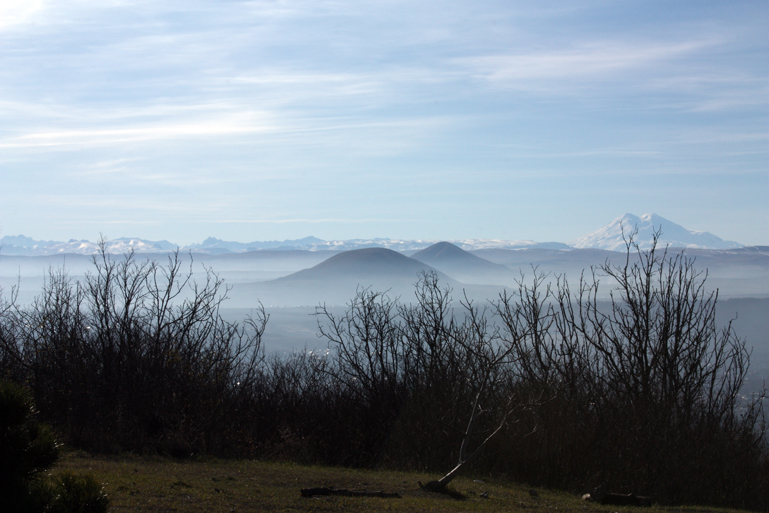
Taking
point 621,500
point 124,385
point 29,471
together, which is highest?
point 29,471

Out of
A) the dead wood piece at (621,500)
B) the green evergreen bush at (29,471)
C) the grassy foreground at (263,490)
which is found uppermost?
the green evergreen bush at (29,471)

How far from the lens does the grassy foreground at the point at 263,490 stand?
996 cm

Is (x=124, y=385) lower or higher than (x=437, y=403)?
higher

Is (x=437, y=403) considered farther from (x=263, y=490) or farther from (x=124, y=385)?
(x=124, y=385)

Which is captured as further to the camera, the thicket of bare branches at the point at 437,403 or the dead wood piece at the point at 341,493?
the thicket of bare branches at the point at 437,403

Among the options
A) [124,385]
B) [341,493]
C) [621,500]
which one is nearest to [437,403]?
[621,500]

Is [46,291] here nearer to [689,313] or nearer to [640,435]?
[640,435]

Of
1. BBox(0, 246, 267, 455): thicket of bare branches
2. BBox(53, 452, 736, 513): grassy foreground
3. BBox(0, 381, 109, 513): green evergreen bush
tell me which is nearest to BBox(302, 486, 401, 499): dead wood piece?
BBox(53, 452, 736, 513): grassy foreground

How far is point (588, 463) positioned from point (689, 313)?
524 inches

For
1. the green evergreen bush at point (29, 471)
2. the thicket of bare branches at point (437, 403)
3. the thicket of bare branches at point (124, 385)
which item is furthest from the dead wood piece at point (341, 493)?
the thicket of bare branches at point (124, 385)

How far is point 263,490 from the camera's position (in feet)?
37.7

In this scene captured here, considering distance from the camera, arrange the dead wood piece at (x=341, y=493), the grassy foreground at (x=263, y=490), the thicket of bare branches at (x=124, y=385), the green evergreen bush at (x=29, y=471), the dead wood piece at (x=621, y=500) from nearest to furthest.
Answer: the green evergreen bush at (x=29, y=471) → the grassy foreground at (x=263, y=490) → the dead wood piece at (x=341, y=493) → the dead wood piece at (x=621, y=500) → the thicket of bare branches at (x=124, y=385)

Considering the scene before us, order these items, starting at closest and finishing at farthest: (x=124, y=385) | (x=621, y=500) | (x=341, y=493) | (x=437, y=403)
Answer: (x=341, y=493) < (x=621, y=500) < (x=124, y=385) < (x=437, y=403)

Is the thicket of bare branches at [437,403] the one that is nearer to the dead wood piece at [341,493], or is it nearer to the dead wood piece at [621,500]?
the dead wood piece at [341,493]
